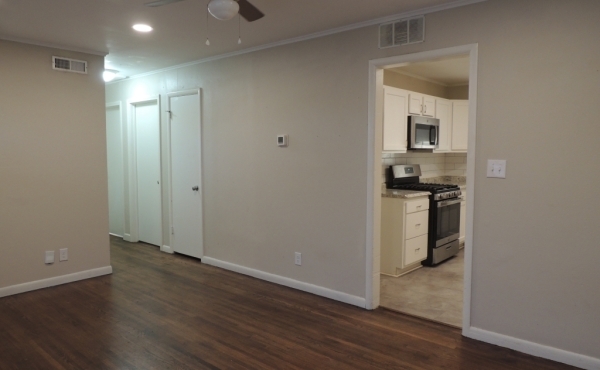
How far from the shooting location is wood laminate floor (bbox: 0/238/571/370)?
2.73 meters

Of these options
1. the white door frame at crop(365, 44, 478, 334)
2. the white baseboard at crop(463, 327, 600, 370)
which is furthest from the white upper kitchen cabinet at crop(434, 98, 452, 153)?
the white baseboard at crop(463, 327, 600, 370)

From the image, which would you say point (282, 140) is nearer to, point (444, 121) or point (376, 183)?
point (376, 183)

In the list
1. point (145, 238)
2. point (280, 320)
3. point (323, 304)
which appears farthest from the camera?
point (145, 238)

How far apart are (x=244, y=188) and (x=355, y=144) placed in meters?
1.51

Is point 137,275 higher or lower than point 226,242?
lower

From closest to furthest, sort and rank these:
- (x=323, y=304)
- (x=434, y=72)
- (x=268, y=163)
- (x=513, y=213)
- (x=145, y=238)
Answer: (x=513, y=213)
(x=323, y=304)
(x=268, y=163)
(x=434, y=72)
(x=145, y=238)

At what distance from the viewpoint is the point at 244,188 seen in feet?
15.0

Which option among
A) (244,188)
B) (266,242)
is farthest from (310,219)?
(244,188)

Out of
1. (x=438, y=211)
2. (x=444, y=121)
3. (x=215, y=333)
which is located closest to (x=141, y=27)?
(x=215, y=333)

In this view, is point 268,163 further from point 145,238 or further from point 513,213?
point 145,238

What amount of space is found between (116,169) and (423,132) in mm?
4694

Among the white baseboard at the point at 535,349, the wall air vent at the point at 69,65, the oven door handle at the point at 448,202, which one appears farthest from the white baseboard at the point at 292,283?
the wall air vent at the point at 69,65

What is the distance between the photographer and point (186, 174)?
5254 millimetres

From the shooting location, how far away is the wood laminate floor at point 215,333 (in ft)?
8.95
